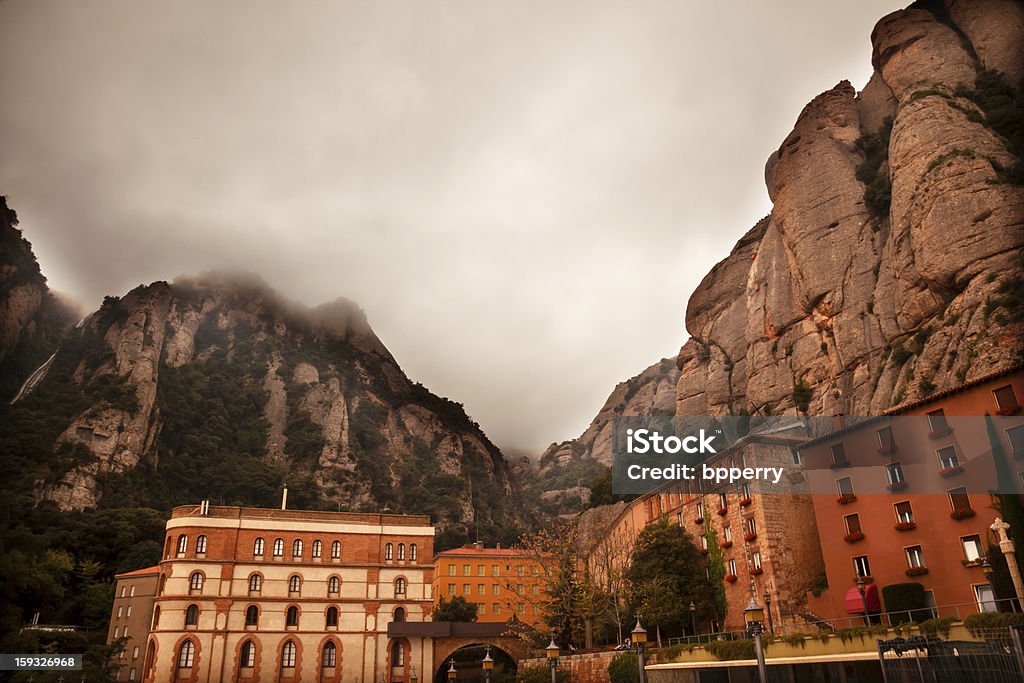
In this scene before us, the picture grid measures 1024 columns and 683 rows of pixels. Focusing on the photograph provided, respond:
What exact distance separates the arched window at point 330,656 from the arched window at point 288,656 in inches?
77.3

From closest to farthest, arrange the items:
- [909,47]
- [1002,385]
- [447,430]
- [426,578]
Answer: [1002,385] < [426,578] < [909,47] < [447,430]

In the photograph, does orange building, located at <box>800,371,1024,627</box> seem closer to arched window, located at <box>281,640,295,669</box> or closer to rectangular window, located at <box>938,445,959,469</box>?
rectangular window, located at <box>938,445,959,469</box>

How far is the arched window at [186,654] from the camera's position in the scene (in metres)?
A: 43.5

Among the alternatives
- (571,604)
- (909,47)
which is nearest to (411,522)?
(571,604)

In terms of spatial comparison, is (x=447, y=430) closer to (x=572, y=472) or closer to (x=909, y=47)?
(x=572, y=472)

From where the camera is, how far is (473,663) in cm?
5616

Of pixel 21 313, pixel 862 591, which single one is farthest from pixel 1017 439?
pixel 21 313

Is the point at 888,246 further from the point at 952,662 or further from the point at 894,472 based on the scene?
the point at 952,662

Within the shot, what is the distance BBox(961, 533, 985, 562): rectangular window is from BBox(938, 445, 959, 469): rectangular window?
308 cm

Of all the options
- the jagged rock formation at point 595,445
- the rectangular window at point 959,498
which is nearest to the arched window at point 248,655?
the rectangular window at point 959,498

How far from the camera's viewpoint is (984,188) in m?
41.9

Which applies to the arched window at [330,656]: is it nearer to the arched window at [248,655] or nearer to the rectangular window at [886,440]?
the arched window at [248,655]

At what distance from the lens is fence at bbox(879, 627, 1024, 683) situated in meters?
11.8

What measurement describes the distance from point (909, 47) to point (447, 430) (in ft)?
314
